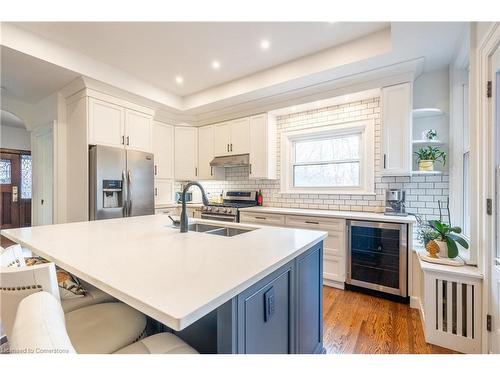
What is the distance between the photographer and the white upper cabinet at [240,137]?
13.5 ft

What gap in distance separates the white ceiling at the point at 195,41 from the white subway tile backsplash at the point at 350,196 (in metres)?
1.01

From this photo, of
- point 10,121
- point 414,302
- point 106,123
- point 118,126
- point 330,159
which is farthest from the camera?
point 10,121

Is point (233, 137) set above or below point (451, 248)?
above

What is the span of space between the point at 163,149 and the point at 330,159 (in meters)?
2.93

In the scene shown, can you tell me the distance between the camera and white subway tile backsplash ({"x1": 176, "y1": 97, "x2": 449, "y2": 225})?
2.90 meters

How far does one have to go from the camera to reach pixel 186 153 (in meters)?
4.73

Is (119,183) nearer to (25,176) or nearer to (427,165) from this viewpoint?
(427,165)

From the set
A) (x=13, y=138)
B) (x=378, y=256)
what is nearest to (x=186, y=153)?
(x=378, y=256)

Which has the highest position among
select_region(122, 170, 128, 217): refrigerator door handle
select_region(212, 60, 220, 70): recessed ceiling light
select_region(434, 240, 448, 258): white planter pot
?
select_region(212, 60, 220, 70): recessed ceiling light

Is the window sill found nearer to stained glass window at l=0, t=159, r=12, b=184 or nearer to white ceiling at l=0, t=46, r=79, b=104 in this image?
white ceiling at l=0, t=46, r=79, b=104

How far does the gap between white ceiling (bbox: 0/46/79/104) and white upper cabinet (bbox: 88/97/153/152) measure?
0.44 m

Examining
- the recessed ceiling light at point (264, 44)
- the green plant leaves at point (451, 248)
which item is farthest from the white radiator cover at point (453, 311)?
the recessed ceiling light at point (264, 44)

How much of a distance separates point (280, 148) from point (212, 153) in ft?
4.29

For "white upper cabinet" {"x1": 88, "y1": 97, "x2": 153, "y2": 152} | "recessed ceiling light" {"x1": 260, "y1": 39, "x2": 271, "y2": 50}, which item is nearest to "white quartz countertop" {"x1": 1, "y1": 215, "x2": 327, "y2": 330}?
"white upper cabinet" {"x1": 88, "y1": 97, "x2": 153, "y2": 152}
